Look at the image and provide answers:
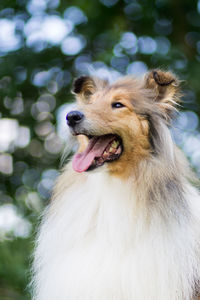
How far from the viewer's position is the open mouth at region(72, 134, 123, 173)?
3891 millimetres

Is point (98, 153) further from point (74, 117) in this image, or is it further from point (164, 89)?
point (164, 89)

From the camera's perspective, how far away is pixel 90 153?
396 cm

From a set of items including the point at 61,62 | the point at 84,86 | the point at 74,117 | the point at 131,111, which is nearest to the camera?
the point at 74,117

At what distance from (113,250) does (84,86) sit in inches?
66.8

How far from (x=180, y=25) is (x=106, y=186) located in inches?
248

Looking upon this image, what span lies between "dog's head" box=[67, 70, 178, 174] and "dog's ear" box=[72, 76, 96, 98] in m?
0.38

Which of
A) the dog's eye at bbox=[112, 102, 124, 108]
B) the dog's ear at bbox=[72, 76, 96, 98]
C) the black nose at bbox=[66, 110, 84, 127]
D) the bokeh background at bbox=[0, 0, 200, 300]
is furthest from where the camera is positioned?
the bokeh background at bbox=[0, 0, 200, 300]

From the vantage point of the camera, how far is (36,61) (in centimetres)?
887

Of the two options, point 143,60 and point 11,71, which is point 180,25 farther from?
point 11,71

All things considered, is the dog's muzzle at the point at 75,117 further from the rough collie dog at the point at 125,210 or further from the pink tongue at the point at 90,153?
the pink tongue at the point at 90,153

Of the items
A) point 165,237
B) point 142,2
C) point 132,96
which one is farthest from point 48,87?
point 165,237

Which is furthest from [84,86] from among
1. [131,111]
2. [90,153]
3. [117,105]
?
[90,153]

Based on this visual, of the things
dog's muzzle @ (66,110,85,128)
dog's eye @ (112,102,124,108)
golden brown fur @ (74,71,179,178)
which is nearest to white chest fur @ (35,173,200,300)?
golden brown fur @ (74,71,179,178)

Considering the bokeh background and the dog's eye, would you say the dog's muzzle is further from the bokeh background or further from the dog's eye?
the bokeh background
